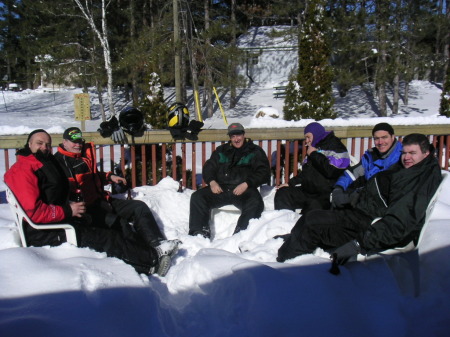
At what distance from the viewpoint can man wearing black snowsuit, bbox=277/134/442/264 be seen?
261cm

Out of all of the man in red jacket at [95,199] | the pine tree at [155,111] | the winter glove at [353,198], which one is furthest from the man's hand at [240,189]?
the pine tree at [155,111]

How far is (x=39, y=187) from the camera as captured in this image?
3.02 m

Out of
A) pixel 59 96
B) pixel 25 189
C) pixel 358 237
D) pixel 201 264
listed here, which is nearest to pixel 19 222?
pixel 25 189

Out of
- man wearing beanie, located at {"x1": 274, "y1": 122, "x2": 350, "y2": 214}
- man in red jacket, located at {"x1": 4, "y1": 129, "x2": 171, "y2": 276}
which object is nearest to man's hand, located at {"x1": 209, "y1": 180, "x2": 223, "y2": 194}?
man wearing beanie, located at {"x1": 274, "y1": 122, "x2": 350, "y2": 214}

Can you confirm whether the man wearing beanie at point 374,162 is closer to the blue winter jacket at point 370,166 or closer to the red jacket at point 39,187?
the blue winter jacket at point 370,166

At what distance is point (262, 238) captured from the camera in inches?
143

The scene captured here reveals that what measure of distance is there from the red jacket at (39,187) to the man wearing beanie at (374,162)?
7.86 feet

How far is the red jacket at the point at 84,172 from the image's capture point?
143 inches

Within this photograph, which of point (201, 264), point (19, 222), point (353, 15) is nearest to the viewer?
point (201, 264)

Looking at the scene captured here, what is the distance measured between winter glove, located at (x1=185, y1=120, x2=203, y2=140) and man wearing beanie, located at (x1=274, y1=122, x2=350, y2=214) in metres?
1.47

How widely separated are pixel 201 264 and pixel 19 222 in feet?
4.88

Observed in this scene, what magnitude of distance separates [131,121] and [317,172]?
2.45 metres

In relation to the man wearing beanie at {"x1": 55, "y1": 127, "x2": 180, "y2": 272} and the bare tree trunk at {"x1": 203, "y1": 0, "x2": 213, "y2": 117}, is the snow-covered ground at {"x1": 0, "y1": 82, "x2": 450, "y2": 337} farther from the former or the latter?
the bare tree trunk at {"x1": 203, "y1": 0, "x2": 213, "y2": 117}

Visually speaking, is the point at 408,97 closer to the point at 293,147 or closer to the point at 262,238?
the point at 293,147
